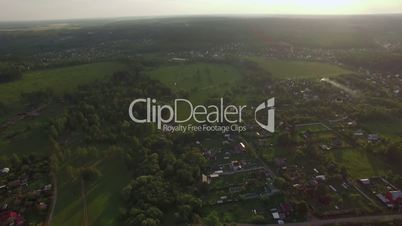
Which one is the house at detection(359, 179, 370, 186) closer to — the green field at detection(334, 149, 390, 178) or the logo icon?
the green field at detection(334, 149, 390, 178)

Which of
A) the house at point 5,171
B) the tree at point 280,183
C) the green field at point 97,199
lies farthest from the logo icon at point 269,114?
the house at point 5,171

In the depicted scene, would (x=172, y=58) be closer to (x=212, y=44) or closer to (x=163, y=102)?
(x=212, y=44)

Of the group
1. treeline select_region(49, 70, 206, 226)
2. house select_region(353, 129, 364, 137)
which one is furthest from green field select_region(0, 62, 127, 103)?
house select_region(353, 129, 364, 137)

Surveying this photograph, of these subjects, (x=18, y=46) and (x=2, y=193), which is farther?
(x=18, y=46)

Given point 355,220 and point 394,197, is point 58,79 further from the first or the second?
point 394,197

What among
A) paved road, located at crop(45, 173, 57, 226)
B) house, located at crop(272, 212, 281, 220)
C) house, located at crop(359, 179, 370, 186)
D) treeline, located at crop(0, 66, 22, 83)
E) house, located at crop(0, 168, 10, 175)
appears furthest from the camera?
treeline, located at crop(0, 66, 22, 83)

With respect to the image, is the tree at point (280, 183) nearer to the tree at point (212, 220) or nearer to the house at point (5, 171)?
the tree at point (212, 220)

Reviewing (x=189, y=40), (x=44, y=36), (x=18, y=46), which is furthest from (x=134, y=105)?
(x=44, y=36)
